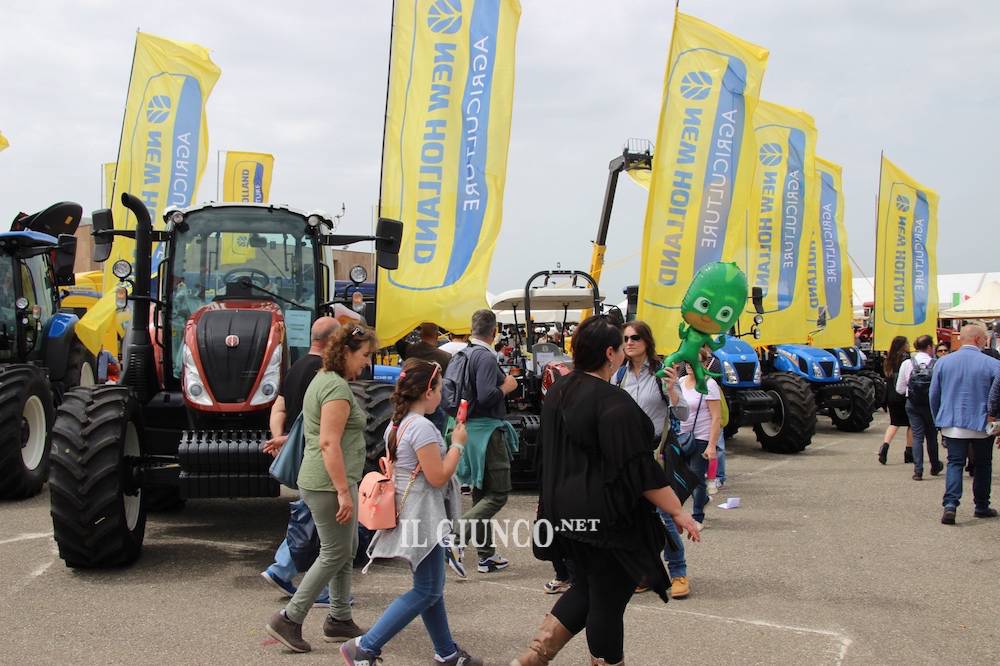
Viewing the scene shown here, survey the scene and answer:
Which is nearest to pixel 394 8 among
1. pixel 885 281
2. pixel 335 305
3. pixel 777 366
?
pixel 335 305

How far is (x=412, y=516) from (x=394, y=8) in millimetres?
6606

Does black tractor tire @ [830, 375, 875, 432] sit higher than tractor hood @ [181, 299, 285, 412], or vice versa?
tractor hood @ [181, 299, 285, 412]

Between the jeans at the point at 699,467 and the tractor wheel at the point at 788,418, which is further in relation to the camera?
the tractor wheel at the point at 788,418

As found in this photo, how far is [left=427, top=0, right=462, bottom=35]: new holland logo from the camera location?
921 cm

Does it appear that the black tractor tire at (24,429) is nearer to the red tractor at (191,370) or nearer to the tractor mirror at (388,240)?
the red tractor at (191,370)

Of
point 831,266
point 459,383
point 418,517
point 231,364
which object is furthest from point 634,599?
point 831,266

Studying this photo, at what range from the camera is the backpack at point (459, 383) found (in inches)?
249

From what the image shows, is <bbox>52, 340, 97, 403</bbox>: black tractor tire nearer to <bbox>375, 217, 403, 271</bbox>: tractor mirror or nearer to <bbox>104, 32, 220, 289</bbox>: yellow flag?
<bbox>104, 32, 220, 289</bbox>: yellow flag

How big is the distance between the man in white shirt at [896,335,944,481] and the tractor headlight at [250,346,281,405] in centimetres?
708

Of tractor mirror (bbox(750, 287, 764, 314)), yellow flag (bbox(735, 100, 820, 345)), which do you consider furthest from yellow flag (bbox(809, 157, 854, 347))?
tractor mirror (bbox(750, 287, 764, 314))

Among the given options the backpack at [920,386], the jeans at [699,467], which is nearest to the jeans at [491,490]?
the jeans at [699,467]

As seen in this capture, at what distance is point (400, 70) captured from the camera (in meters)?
9.19

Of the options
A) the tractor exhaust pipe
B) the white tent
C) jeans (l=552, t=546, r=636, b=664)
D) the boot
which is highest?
the white tent

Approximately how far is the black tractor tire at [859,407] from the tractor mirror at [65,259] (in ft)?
39.8
